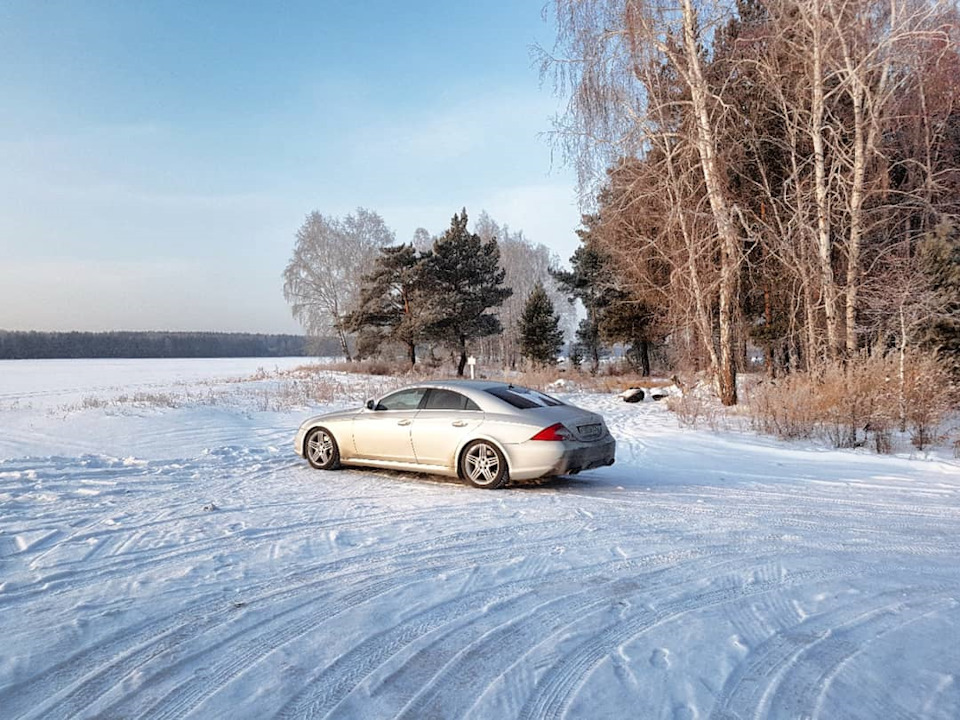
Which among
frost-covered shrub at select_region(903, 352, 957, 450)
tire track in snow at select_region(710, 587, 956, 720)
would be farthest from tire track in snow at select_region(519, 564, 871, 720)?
frost-covered shrub at select_region(903, 352, 957, 450)

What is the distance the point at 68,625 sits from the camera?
3.52 metres

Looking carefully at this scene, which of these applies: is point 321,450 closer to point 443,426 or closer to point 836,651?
point 443,426

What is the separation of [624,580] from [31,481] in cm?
741

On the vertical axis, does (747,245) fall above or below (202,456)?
above

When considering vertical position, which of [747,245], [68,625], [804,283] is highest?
[747,245]

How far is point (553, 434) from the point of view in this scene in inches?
288

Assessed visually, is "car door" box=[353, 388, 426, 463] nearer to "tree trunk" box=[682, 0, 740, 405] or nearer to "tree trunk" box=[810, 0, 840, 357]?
"tree trunk" box=[682, 0, 740, 405]

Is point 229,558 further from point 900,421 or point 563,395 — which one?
point 563,395

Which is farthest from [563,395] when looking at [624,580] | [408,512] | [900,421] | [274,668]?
[274,668]

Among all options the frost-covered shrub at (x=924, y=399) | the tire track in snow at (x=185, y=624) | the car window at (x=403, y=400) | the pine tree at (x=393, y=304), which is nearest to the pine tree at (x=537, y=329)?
the pine tree at (x=393, y=304)

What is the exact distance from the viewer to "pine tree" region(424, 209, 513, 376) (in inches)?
1407

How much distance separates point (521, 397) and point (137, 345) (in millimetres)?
104957

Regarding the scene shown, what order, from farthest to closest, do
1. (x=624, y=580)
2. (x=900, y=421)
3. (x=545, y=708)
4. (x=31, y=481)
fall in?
(x=900, y=421) < (x=31, y=481) < (x=624, y=580) < (x=545, y=708)

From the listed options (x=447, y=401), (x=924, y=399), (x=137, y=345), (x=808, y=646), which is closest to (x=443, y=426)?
(x=447, y=401)
